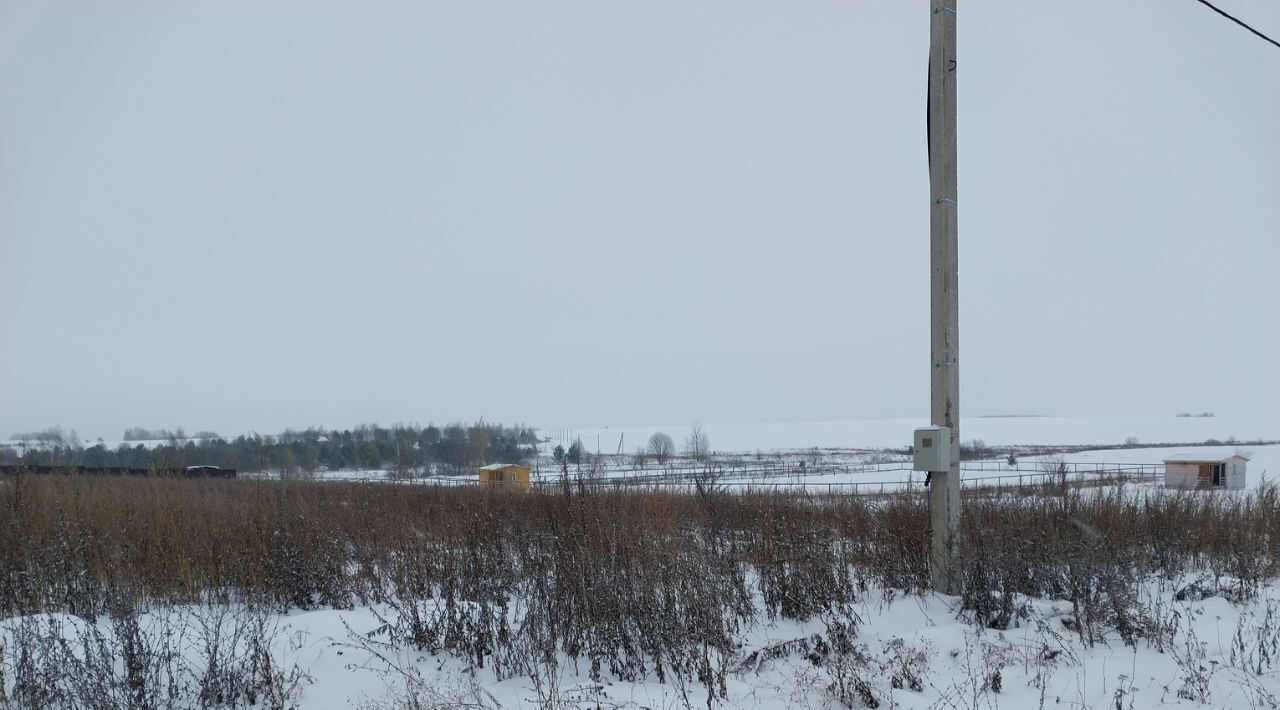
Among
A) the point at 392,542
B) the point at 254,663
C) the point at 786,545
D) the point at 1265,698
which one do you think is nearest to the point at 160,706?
the point at 254,663

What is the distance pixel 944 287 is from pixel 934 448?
1362 mm

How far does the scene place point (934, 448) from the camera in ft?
20.4

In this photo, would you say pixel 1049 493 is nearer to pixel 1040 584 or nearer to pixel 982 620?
pixel 1040 584

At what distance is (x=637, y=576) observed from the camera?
578cm

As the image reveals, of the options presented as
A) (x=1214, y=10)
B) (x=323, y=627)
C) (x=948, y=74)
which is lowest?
(x=323, y=627)

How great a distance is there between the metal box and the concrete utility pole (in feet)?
0.33

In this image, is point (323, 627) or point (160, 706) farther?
point (323, 627)

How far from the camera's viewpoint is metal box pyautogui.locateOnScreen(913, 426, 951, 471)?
621 cm

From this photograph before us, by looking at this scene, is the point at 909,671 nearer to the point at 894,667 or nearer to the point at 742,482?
the point at 894,667

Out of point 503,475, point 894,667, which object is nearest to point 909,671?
point 894,667

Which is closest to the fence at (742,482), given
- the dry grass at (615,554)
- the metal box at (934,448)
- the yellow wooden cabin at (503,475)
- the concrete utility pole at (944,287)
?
the dry grass at (615,554)

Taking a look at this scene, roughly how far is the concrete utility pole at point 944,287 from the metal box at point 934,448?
0.33 feet

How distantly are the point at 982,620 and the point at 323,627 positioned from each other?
5239mm

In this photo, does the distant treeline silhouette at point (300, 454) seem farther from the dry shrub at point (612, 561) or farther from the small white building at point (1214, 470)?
the small white building at point (1214, 470)
